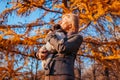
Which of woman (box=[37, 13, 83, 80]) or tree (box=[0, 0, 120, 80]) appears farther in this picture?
tree (box=[0, 0, 120, 80])

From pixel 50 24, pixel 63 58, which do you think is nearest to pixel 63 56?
pixel 63 58

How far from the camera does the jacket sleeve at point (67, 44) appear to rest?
2079 millimetres

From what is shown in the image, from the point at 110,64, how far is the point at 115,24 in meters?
0.88

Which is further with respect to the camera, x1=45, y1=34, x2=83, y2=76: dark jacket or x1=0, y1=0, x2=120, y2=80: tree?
x1=0, y1=0, x2=120, y2=80: tree

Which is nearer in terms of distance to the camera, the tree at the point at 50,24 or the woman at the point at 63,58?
the woman at the point at 63,58

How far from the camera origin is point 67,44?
6.83 feet

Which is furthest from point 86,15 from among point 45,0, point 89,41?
point 45,0

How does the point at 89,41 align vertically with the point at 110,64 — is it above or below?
above

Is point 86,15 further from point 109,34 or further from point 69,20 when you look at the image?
point 109,34

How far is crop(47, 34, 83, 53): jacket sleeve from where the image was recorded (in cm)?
208

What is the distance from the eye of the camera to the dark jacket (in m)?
2.08

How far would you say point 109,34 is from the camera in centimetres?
555

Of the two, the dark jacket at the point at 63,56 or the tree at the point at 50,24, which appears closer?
the dark jacket at the point at 63,56

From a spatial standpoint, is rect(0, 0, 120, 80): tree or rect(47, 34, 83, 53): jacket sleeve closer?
rect(47, 34, 83, 53): jacket sleeve
